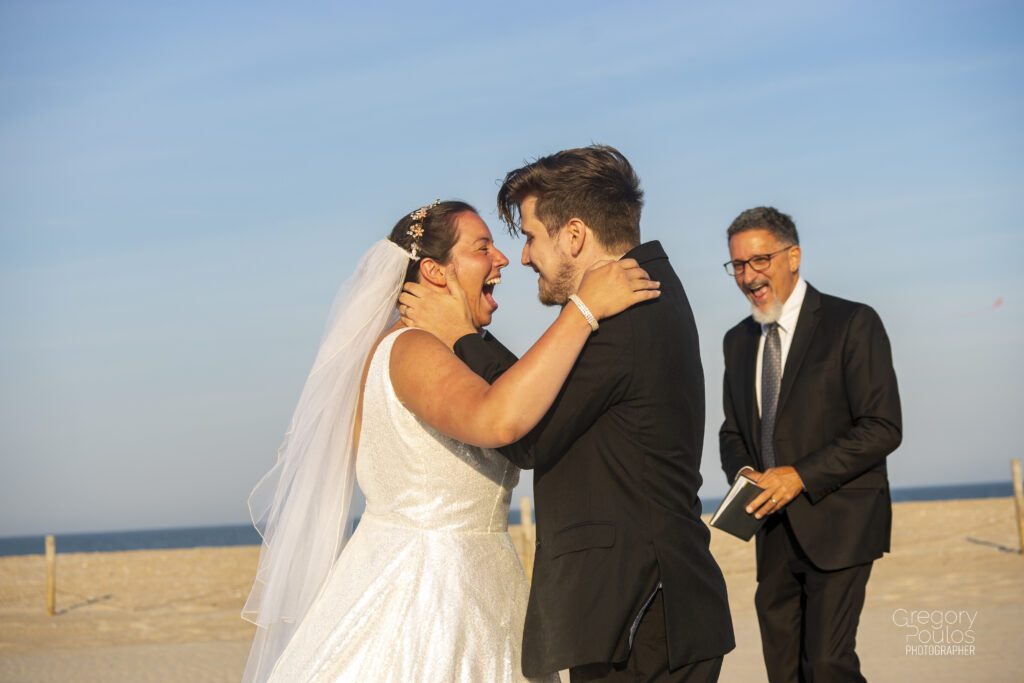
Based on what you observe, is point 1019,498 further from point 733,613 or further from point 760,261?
point 760,261

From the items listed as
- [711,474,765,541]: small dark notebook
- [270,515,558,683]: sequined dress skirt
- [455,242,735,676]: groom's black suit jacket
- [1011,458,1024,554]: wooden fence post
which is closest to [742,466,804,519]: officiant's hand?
[711,474,765,541]: small dark notebook

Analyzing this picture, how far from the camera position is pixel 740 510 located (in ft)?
17.1

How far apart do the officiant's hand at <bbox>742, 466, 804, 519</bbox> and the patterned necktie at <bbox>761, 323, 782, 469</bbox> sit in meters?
0.27

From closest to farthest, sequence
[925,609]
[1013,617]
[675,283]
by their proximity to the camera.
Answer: [675,283] → [1013,617] → [925,609]

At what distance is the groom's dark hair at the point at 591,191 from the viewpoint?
11.9 ft

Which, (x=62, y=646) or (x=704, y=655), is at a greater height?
(x=704, y=655)

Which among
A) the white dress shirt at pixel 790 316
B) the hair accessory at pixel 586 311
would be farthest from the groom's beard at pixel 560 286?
the white dress shirt at pixel 790 316

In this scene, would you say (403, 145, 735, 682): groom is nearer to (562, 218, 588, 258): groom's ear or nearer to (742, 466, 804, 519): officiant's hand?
(562, 218, 588, 258): groom's ear

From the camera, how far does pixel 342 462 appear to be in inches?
182

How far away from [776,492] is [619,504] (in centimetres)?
207

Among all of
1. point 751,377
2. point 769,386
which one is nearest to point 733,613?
point 751,377

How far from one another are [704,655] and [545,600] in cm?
53

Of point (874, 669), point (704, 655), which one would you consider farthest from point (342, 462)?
point (874, 669)

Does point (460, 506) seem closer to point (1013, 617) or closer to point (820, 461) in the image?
point (820, 461)
